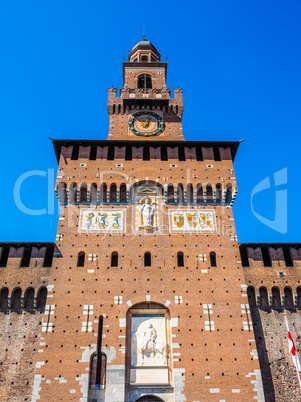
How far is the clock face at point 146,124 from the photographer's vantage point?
77.2 feet

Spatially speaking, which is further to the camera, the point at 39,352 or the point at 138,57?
the point at 138,57

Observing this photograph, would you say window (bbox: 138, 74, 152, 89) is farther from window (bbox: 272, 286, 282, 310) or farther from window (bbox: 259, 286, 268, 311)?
window (bbox: 272, 286, 282, 310)

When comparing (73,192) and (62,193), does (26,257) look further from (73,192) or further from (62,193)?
(73,192)

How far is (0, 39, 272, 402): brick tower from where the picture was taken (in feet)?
51.3

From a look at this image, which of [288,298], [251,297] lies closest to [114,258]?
[251,297]

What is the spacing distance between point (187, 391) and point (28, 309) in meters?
7.14

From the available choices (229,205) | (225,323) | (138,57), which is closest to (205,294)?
(225,323)

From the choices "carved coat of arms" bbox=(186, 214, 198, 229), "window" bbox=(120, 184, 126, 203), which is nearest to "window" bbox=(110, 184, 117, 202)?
"window" bbox=(120, 184, 126, 203)

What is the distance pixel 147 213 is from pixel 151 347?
18.8ft

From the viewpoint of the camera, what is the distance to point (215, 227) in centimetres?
1914

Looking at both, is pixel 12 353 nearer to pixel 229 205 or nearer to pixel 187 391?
pixel 187 391

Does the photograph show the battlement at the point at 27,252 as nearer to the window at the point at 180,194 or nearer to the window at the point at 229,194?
the window at the point at 180,194

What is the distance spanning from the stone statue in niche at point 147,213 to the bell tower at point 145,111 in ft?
16.2

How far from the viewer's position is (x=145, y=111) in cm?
2434
